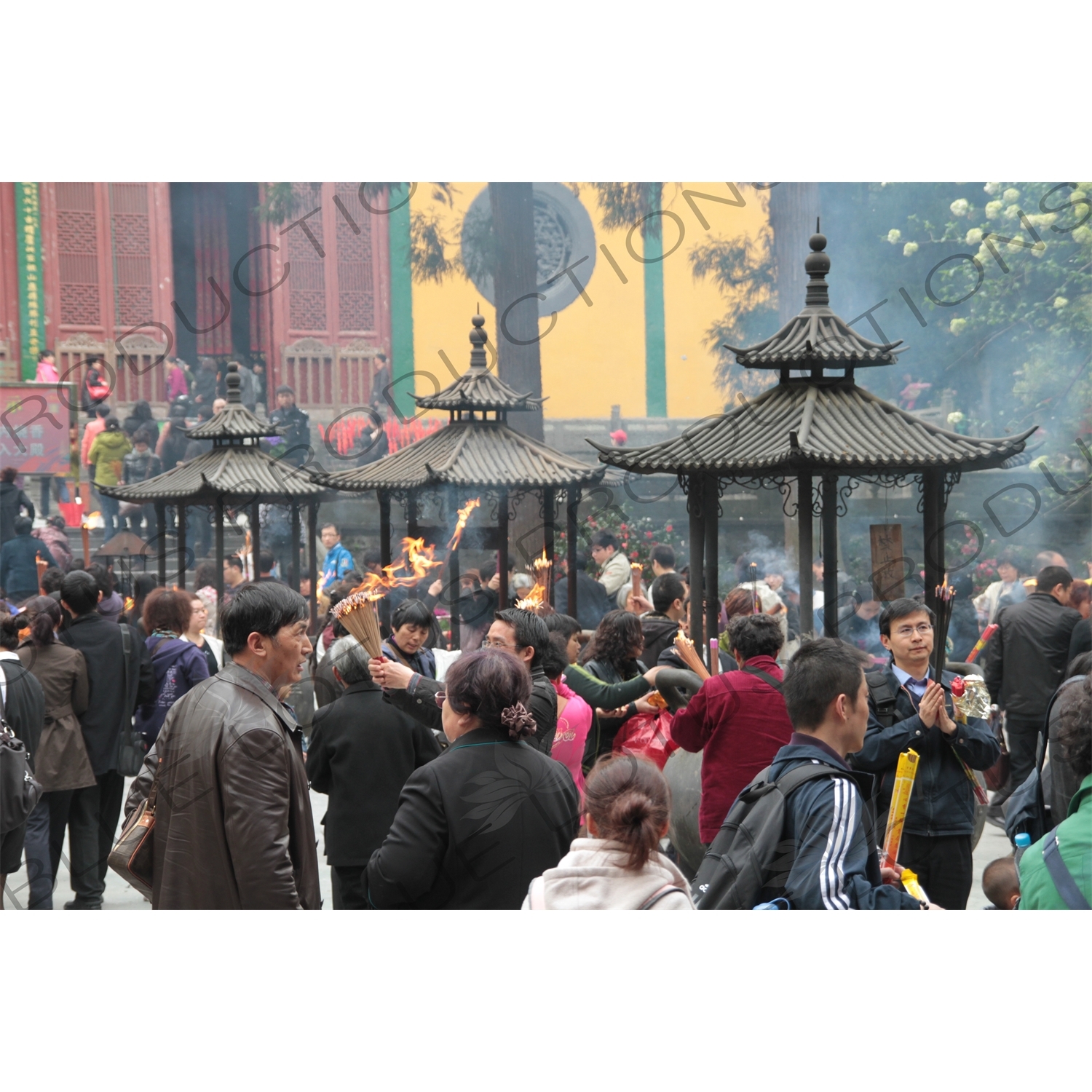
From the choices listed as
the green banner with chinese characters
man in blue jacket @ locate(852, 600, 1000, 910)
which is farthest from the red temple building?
man in blue jacket @ locate(852, 600, 1000, 910)

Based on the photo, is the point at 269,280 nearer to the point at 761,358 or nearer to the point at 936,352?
the point at 936,352

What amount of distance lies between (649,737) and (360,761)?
1.42m

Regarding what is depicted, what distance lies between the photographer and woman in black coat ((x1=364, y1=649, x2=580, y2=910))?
2.32 meters

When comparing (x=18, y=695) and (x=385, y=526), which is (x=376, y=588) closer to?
(x=385, y=526)

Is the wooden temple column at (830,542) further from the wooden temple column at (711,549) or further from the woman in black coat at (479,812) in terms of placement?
the woman in black coat at (479,812)

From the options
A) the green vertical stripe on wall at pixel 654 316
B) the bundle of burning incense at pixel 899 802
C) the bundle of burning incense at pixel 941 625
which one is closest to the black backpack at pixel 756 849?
the bundle of burning incense at pixel 899 802

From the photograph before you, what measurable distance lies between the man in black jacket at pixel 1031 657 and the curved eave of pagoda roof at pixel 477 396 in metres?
4.17

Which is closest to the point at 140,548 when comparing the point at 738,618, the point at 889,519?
the point at 889,519

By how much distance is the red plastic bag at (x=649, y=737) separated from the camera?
4.58m

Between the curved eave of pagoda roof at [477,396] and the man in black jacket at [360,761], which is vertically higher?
the curved eave of pagoda roof at [477,396]

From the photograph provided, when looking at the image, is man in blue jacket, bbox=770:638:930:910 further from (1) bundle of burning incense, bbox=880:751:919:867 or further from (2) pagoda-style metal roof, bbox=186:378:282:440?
(2) pagoda-style metal roof, bbox=186:378:282:440

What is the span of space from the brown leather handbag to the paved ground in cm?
192

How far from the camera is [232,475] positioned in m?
9.58

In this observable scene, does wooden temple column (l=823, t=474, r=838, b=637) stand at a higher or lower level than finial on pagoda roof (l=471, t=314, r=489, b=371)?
lower
